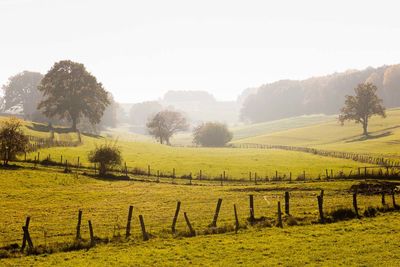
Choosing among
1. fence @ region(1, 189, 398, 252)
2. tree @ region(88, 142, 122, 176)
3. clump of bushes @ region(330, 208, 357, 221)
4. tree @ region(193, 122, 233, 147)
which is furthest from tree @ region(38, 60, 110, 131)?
clump of bushes @ region(330, 208, 357, 221)

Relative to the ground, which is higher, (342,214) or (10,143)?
(10,143)

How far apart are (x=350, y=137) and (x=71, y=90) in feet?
295

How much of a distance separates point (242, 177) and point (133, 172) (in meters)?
17.6

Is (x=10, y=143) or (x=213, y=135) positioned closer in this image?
(x=10, y=143)

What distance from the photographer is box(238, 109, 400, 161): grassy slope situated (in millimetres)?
108450

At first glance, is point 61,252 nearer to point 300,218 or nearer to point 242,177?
point 300,218

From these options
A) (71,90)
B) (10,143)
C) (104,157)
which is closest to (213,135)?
(71,90)

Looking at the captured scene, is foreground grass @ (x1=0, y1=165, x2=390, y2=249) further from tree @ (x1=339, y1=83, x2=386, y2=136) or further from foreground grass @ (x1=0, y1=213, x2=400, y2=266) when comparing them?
tree @ (x1=339, y1=83, x2=386, y2=136)

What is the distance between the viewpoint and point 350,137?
141625 mm

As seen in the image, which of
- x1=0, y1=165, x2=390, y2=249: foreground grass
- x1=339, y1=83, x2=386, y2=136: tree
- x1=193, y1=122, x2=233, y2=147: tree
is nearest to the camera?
x1=0, y1=165, x2=390, y2=249: foreground grass

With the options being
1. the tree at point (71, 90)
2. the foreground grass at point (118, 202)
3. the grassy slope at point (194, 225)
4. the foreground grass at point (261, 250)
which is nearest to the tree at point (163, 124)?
the tree at point (71, 90)

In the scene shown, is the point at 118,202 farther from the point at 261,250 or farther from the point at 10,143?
the point at 10,143

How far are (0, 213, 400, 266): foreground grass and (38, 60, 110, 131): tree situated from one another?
88.2 meters

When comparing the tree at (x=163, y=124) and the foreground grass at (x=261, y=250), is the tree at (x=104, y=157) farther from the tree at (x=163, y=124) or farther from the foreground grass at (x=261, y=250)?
the tree at (x=163, y=124)
